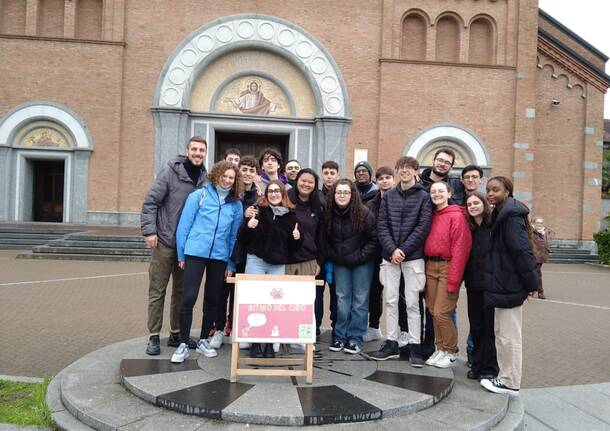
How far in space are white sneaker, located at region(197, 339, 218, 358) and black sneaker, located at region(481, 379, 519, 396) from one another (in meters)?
2.74

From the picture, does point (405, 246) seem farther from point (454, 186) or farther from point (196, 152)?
point (196, 152)

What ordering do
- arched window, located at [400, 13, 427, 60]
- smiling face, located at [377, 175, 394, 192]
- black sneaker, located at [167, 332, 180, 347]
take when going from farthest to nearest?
arched window, located at [400, 13, 427, 60] → smiling face, located at [377, 175, 394, 192] → black sneaker, located at [167, 332, 180, 347]

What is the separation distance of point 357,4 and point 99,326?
17094mm

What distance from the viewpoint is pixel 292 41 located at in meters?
19.1

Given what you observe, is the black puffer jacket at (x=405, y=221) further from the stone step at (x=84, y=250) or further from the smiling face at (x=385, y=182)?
the stone step at (x=84, y=250)

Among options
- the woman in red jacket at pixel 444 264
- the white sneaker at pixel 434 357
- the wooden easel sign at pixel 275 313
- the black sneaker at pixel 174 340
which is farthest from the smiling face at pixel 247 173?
the white sneaker at pixel 434 357

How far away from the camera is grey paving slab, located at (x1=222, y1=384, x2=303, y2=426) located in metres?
3.59

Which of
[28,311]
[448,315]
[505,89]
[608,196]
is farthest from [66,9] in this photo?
[608,196]

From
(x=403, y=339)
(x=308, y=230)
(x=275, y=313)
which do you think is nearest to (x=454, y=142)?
(x=403, y=339)

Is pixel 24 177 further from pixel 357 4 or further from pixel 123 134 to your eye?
pixel 357 4

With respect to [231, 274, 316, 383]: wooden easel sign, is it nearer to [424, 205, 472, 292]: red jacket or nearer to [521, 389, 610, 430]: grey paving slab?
[424, 205, 472, 292]: red jacket

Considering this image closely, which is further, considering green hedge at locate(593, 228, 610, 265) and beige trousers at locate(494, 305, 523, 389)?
green hedge at locate(593, 228, 610, 265)

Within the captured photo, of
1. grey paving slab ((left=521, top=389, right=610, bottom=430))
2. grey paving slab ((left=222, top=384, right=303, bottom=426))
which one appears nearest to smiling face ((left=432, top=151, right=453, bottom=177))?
grey paving slab ((left=521, top=389, right=610, bottom=430))

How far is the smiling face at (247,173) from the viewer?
17.8 ft
